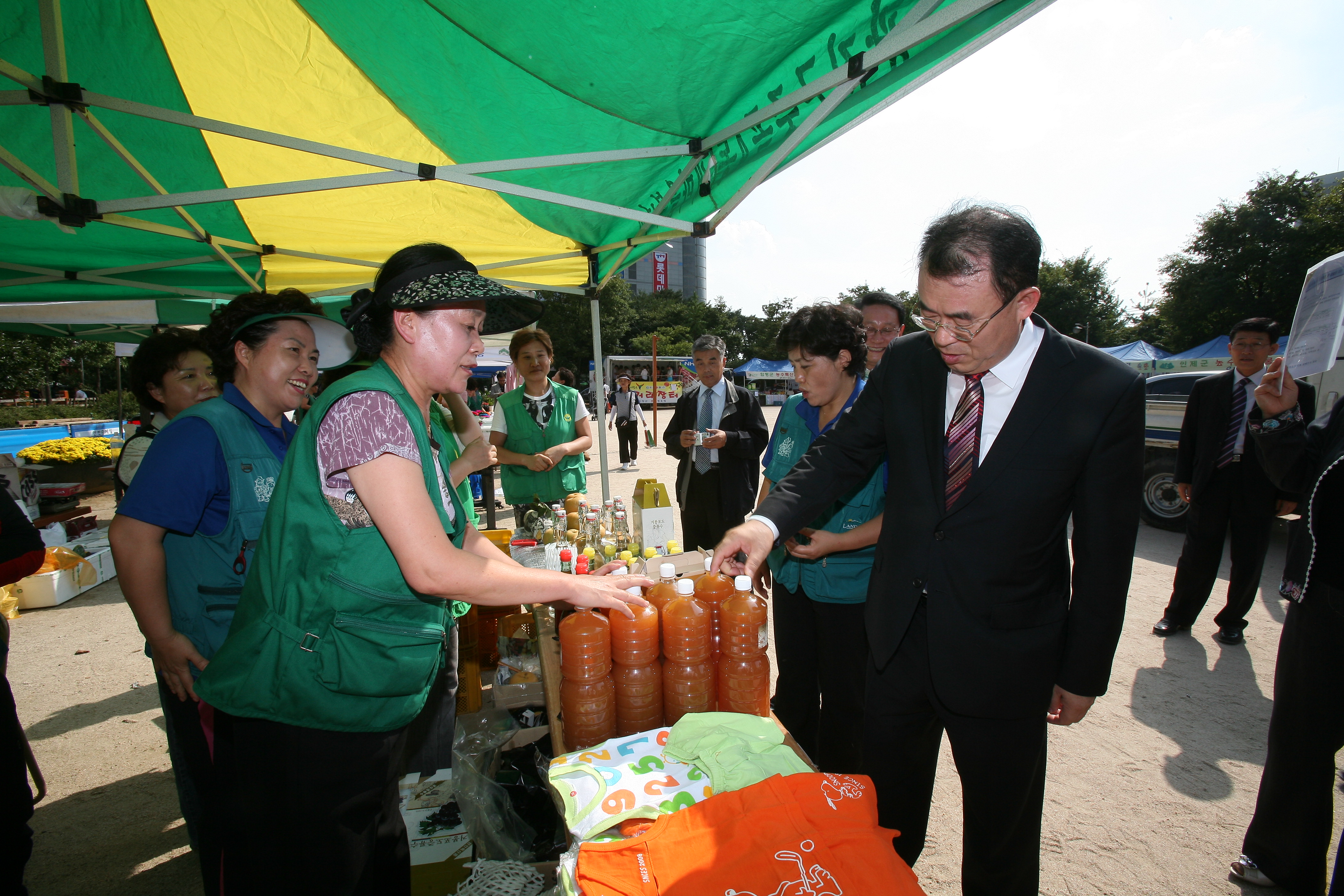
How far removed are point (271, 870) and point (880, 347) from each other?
383 cm

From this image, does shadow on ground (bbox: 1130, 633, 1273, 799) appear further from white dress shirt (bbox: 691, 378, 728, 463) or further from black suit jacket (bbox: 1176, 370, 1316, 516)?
white dress shirt (bbox: 691, 378, 728, 463)

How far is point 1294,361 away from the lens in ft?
7.04

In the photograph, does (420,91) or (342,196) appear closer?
(420,91)

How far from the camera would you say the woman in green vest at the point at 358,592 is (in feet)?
4.62

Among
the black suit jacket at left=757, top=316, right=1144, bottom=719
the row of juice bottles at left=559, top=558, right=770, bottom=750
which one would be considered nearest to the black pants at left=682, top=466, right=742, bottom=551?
the row of juice bottles at left=559, top=558, right=770, bottom=750

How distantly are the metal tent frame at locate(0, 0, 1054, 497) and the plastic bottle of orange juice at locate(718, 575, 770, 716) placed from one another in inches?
81.8

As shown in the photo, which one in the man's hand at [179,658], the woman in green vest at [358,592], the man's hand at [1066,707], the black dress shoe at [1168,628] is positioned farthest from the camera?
the black dress shoe at [1168,628]

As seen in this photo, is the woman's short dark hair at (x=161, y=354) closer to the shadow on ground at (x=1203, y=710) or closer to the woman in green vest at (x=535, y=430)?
the woman in green vest at (x=535, y=430)

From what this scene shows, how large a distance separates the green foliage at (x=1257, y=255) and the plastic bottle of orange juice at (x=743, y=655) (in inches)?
1237

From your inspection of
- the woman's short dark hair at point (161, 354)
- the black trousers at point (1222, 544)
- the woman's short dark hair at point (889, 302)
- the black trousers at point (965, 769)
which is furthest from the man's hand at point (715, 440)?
the black trousers at point (1222, 544)

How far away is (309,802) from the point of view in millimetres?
1503

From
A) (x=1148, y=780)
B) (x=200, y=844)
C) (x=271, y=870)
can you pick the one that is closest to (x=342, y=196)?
(x=200, y=844)

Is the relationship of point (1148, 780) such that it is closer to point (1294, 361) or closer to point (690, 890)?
point (1294, 361)

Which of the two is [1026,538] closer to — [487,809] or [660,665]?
[660,665]
